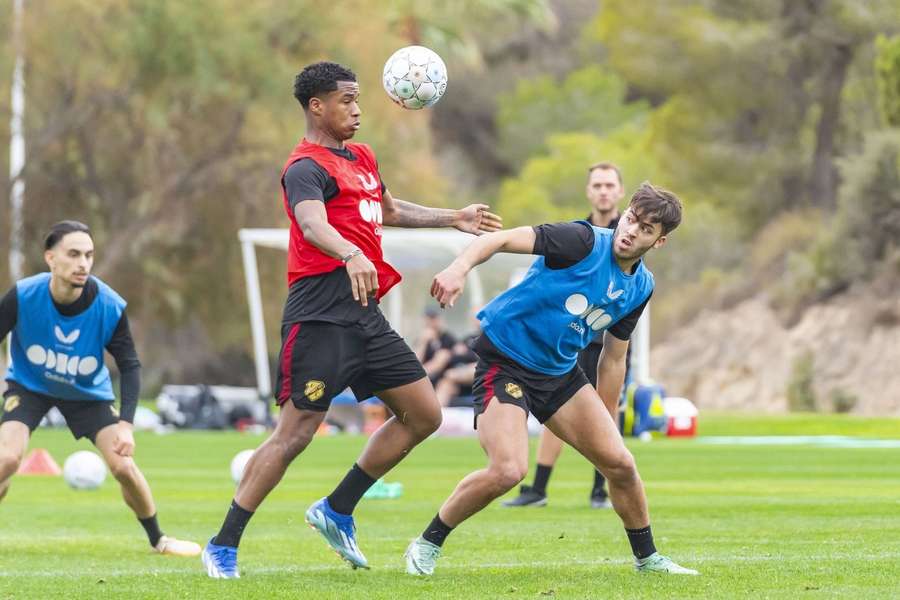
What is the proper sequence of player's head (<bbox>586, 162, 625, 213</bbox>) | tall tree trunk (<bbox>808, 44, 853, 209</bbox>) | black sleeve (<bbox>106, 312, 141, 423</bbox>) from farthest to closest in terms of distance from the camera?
1. tall tree trunk (<bbox>808, 44, 853, 209</bbox>)
2. player's head (<bbox>586, 162, 625, 213</bbox>)
3. black sleeve (<bbox>106, 312, 141, 423</bbox>)

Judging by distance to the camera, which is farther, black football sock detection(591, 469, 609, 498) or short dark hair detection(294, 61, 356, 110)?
black football sock detection(591, 469, 609, 498)

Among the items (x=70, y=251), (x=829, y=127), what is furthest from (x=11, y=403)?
(x=829, y=127)

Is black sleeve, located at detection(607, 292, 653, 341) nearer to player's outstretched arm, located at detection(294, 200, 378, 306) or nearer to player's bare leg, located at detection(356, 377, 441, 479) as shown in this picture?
player's bare leg, located at detection(356, 377, 441, 479)

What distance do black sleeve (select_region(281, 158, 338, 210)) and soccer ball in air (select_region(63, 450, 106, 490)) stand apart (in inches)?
303

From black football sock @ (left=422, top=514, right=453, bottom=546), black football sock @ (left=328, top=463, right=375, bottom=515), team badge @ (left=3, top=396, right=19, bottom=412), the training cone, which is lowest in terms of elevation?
the training cone

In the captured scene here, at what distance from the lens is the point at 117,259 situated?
1496 inches

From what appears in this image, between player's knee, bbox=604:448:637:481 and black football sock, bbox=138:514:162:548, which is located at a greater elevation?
player's knee, bbox=604:448:637:481

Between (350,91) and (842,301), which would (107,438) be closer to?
(350,91)

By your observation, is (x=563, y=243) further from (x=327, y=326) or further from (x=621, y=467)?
(x=327, y=326)

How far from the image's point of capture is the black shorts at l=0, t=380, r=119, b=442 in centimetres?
990

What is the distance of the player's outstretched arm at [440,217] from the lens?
870 cm

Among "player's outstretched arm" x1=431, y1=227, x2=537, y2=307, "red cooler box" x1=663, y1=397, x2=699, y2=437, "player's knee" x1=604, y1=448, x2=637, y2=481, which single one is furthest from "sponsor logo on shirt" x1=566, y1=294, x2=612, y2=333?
"red cooler box" x1=663, y1=397, x2=699, y2=437

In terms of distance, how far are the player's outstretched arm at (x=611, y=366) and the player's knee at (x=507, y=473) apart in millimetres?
1009

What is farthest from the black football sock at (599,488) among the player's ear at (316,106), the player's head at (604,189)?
the player's ear at (316,106)
